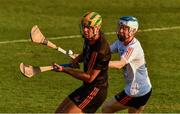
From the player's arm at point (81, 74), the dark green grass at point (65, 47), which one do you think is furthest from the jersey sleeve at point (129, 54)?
the dark green grass at point (65, 47)

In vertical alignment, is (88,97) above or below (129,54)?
below

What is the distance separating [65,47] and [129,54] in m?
10.2

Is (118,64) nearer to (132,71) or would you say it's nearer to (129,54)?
(129,54)

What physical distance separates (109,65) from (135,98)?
0.98 m

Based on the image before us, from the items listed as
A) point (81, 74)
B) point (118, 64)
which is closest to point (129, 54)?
point (118, 64)

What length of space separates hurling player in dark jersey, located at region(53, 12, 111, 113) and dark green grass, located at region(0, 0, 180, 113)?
3.81 meters

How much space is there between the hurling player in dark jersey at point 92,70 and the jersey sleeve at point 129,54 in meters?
0.82

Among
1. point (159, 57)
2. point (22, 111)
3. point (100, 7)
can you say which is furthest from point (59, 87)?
point (100, 7)

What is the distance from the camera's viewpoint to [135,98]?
12.1 meters

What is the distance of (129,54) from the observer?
38.9 feet

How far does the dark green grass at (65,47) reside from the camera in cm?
1579

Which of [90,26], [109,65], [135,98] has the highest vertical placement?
[90,26]

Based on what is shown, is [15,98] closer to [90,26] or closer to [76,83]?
[76,83]

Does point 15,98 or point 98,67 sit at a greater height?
point 98,67
